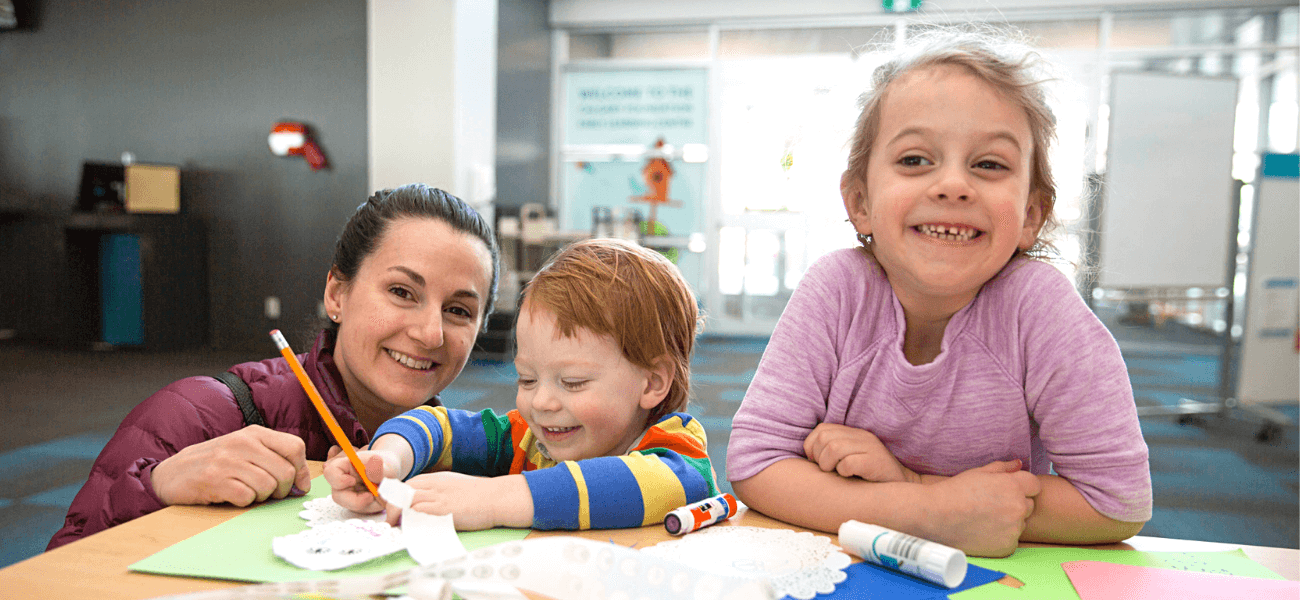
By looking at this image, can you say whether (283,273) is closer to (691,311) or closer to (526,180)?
(526,180)

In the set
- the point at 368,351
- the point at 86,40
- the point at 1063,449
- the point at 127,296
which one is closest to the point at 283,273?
the point at 127,296

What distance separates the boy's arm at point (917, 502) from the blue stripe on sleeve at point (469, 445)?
1.14 feet

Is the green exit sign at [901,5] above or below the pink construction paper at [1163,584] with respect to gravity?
above

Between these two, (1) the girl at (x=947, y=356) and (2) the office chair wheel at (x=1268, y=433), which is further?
(2) the office chair wheel at (x=1268, y=433)

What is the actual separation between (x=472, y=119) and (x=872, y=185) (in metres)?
4.98

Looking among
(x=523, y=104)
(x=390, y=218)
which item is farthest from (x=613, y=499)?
(x=523, y=104)

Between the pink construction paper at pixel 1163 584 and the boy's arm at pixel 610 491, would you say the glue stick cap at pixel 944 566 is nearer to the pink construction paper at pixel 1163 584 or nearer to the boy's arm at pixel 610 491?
the pink construction paper at pixel 1163 584

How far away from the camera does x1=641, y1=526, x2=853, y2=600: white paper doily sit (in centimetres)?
60

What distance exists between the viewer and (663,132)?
7.20m

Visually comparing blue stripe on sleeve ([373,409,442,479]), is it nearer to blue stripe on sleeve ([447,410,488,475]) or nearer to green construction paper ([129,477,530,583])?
blue stripe on sleeve ([447,410,488,475])

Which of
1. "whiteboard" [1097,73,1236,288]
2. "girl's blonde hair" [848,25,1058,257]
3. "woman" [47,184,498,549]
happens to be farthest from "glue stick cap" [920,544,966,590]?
"whiteboard" [1097,73,1236,288]

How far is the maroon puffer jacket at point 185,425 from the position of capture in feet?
2.70

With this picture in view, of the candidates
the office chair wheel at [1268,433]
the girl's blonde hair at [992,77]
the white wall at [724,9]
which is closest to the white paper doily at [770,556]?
the girl's blonde hair at [992,77]

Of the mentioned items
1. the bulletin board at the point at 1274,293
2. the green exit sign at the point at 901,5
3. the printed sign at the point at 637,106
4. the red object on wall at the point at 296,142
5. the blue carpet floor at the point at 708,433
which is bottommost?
the blue carpet floor at the point at 708,433
